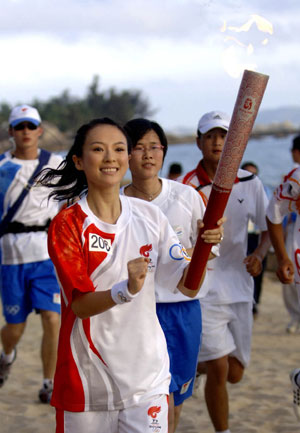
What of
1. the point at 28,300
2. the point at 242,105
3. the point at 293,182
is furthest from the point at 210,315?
the point at 242,105

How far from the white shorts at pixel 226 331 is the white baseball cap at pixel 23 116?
2.29 meters

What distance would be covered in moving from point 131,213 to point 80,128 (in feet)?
1.43

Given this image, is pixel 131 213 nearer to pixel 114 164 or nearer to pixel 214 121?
pixel 114 164

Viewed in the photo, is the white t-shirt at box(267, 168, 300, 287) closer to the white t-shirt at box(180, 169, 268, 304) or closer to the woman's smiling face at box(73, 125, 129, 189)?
the white t-shirt at box(180, 169, 268, 304)

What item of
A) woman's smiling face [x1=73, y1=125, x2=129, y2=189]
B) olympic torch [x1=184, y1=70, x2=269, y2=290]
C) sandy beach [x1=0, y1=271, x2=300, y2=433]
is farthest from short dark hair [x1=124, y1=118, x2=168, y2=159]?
sandy beach [x1=0, y1=271, x2=300, y2=433]

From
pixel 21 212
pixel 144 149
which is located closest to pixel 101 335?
pixel 144 149

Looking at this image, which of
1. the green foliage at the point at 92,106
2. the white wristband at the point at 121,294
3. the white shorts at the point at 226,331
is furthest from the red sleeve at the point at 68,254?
the green foliage at the point at 92,106

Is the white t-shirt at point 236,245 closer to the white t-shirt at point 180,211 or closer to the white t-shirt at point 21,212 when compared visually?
the white t-shirt at point 180,211

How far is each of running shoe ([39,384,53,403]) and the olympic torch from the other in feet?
11.5

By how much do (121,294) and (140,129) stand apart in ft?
5.61

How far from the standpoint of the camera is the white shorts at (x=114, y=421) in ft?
9.68

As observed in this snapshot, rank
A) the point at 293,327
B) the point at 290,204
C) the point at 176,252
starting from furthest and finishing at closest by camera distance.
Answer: the point at 293,327 → the point at 290,204 → the point at 176,252

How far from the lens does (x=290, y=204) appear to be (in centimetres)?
466

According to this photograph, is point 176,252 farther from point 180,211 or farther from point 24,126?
point 24,126
